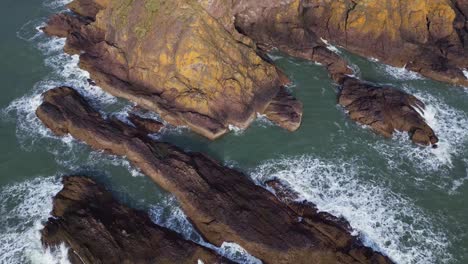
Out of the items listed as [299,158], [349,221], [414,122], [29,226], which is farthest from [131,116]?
[414,122]

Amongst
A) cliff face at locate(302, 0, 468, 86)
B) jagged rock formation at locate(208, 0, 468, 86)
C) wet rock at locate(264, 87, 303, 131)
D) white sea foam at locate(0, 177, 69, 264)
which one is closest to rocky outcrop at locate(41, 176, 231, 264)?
white sea foam at locate(0, 177, 69, 264)

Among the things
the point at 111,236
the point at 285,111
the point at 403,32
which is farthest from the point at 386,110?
the point at 111,236

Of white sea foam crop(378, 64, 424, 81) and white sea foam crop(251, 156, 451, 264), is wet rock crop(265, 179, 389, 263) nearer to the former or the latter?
white sea foam crop(251, 156, 451, 264)

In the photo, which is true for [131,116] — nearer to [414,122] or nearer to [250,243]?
[250,243]

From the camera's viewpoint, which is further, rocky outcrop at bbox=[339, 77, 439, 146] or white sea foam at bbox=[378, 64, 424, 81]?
white sea foam at bbox=[378, 64, 424, 81]

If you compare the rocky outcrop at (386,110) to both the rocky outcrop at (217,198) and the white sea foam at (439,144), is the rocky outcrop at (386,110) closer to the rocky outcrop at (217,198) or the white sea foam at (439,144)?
the white sea foam at (439,144)

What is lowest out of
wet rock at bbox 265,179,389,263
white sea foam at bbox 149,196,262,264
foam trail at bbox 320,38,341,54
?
white sea foam at bbox 149,196,262,264

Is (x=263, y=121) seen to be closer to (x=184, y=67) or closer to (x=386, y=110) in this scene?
(x=184, y=67)
